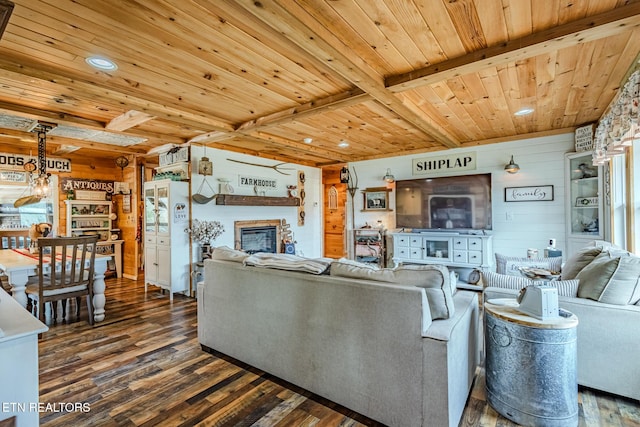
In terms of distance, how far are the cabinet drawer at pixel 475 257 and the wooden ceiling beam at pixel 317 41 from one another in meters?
3.05

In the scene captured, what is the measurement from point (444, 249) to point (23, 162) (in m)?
7.23

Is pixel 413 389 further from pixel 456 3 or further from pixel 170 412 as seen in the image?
pixel 456 3

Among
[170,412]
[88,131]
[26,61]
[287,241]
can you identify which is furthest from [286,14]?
[287,241]

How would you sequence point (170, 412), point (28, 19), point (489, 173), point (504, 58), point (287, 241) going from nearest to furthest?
1. point (28, 19)
2. point (170, 412)
3. point (504, 58)
4. point (489, 173)
5. point (287, 241)

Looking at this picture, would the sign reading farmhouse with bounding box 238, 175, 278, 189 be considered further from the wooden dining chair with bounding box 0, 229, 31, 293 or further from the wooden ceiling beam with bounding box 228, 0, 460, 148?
the wooden dining chair with bounding box 0, 229, 31, 293

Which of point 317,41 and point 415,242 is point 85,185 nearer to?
point 317,41

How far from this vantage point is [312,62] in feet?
7.35

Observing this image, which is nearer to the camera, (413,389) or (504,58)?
(413,389)

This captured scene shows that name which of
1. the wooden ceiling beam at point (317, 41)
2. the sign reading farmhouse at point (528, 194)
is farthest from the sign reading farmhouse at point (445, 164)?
the wooden ceiling beam at point (317, 41)

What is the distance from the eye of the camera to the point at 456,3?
1744 mm

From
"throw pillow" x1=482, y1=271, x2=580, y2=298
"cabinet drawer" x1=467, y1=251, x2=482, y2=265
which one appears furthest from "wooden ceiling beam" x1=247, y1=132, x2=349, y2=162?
"throw pillow" x1=482, y1=271, x2=580, y2=298

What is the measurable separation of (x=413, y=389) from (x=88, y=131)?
479cm

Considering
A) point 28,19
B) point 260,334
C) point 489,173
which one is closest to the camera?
point 28,19

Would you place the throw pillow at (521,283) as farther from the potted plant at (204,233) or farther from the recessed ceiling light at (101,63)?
the potted plant at (204,233)
